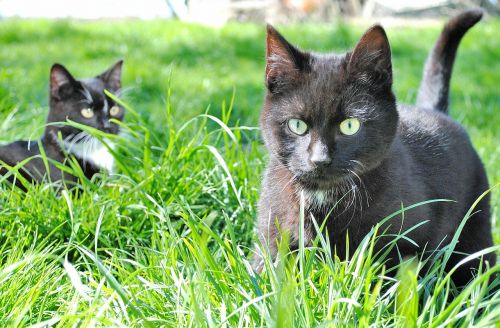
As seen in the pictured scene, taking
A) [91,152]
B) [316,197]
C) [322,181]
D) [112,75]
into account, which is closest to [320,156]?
[322,181]

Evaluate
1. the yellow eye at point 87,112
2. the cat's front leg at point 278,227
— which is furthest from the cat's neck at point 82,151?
the cat's front leg at point 278,227

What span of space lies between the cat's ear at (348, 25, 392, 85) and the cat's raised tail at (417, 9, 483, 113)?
884mm

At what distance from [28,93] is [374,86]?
3.77 meters

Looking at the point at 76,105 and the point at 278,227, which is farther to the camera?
the point at 76,105

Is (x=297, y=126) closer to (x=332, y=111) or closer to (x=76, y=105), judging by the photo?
(x=332, y=111)

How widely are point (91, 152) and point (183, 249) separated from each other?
5.19 feet

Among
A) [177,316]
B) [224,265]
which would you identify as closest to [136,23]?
[224,265]

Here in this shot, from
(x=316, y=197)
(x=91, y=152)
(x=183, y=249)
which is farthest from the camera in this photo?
(x=91, y=152)

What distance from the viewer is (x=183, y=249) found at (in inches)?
81.6

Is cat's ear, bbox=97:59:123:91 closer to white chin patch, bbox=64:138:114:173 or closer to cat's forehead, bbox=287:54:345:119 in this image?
white chin patch, bbox=64:138:114:173

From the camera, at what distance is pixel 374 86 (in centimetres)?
223

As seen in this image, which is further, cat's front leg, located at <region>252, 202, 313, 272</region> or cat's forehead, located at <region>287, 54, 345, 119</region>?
cat's front leg, located at <region>252, 202, 313, 272</region>

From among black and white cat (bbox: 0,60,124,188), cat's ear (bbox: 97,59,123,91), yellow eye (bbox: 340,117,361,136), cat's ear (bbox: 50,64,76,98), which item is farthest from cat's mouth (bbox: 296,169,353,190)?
cat's ear (bbox: 97,59,123,91)

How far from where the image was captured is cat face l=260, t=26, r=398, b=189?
216 centimetres
